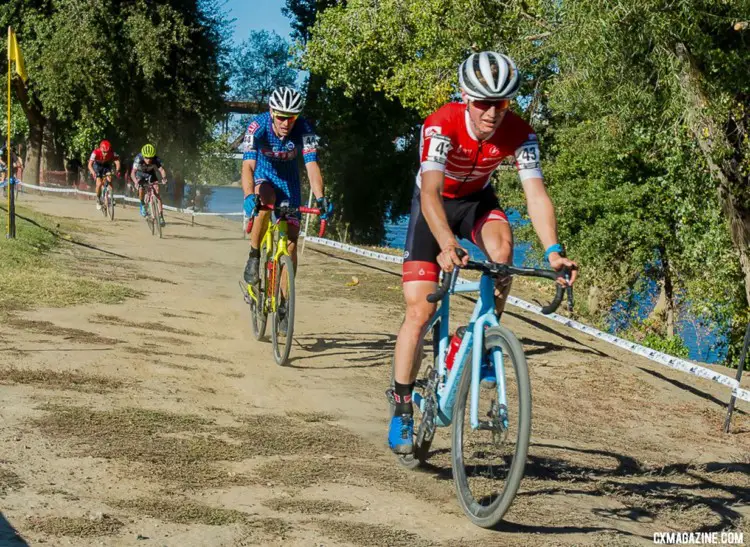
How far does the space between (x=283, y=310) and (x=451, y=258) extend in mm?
4474

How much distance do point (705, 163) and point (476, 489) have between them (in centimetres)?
1507

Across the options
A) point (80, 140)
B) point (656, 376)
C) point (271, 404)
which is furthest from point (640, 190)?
point (80, 140)

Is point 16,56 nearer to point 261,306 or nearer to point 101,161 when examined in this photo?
point 261,306

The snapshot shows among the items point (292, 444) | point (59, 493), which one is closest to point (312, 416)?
point (292, 444)

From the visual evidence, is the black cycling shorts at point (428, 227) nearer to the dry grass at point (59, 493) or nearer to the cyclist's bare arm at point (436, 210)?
the cyclist's bare arm at point (436, 210)

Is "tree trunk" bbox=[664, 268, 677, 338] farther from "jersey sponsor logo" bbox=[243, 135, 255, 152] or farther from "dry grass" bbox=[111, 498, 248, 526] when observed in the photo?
"dry grass" bbox=[111, 498, 248, 526]

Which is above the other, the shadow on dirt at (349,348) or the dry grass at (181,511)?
the shadow on dirt at (349,348)

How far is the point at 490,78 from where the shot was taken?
4988 millimetres

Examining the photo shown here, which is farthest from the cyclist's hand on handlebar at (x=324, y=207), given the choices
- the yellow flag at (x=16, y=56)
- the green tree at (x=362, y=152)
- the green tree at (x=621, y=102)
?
the green tree at (x=362, y=152)

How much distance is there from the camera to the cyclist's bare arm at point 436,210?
4.75 m

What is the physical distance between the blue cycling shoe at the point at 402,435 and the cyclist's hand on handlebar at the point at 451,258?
1.35 meters

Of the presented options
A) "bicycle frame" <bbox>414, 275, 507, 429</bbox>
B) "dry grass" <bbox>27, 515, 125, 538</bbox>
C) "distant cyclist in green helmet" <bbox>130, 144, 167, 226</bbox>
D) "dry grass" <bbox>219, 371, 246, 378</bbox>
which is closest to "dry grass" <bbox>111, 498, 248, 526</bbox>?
"dry grass" <bbox>27, 515, 125, 538</bbox>

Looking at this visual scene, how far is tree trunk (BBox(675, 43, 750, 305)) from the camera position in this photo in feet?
50.7

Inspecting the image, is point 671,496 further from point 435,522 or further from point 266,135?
point 266,135
